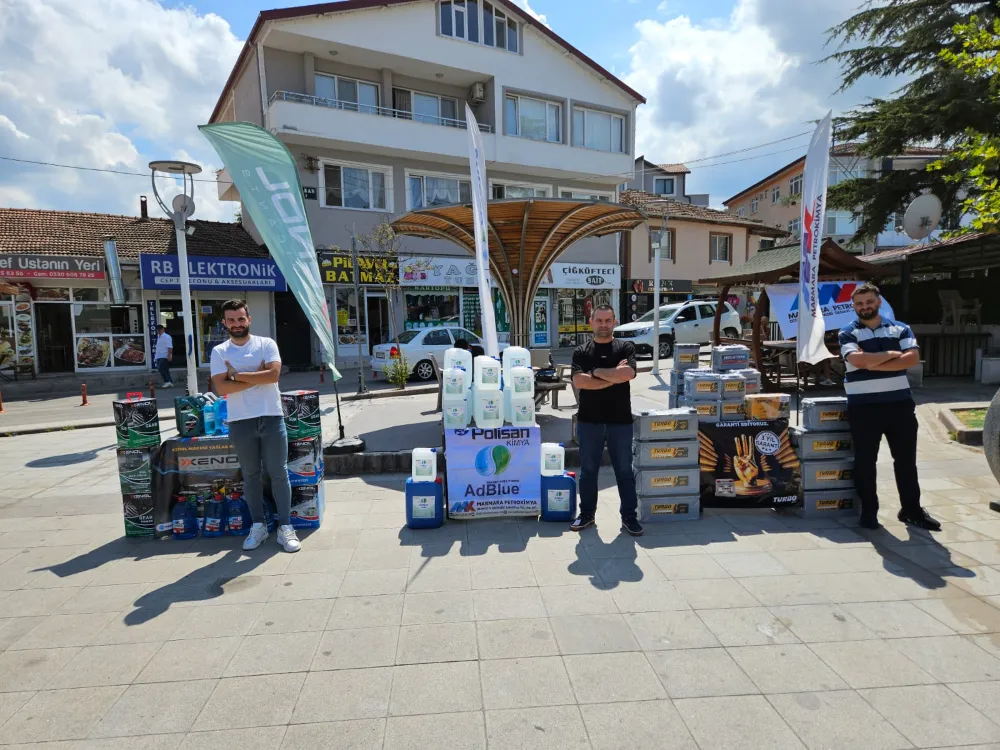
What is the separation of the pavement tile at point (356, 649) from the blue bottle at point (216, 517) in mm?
2160

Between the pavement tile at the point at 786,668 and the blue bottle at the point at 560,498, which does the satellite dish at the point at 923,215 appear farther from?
the pavement tile at the point at 786,668

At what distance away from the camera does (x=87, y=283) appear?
57.2ft

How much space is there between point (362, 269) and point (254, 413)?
16318 mm

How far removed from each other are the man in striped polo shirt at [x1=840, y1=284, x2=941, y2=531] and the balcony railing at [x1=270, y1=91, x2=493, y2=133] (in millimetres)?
19035

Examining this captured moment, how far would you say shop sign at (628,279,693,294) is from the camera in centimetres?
2812

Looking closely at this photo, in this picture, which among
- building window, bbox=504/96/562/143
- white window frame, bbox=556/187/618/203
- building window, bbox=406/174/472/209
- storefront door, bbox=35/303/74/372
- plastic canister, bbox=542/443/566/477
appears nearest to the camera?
plastic canister, bbox=542/443/566/477

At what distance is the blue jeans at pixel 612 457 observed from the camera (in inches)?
187

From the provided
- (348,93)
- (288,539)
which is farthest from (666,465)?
(348,93)

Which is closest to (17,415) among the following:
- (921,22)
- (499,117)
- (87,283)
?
(87,283)

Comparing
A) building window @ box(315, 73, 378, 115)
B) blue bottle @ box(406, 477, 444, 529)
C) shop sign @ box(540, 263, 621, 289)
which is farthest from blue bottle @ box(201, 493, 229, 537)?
shop sign @ box(540, 263, 621, 289)

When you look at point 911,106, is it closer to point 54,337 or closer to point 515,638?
point 515,638

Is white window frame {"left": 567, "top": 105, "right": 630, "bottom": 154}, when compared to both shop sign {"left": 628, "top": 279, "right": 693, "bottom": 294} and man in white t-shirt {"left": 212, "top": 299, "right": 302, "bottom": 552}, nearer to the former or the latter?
shop sign {"left": 628, "top": 279, "right": 693, "bottom": 294}

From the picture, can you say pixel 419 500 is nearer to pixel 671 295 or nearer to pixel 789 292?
pixel 789 292

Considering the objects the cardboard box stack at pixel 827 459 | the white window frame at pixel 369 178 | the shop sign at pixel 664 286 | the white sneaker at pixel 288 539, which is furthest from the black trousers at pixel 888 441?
the shop sign at pixel 664 286
